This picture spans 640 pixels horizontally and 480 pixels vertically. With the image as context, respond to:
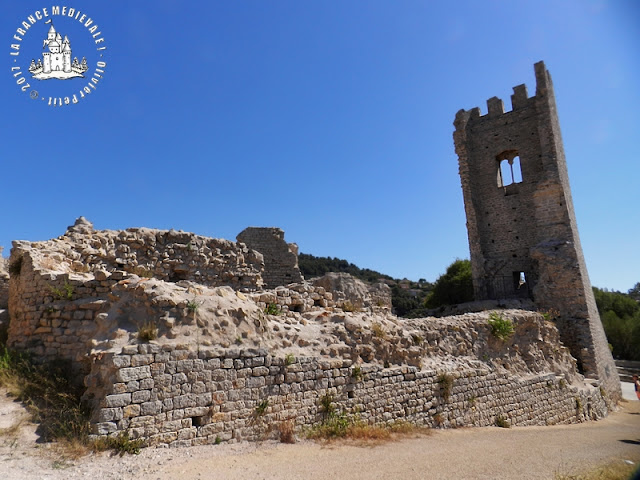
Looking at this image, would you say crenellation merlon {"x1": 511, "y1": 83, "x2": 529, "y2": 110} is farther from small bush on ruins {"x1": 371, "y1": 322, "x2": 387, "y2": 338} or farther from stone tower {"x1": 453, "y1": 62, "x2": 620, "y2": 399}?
small bush on ruins {"x1": 371, "y1": 322, "x2": 387, "y2": 338}

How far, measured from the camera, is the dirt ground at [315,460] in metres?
4.51

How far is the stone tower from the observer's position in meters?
17.0

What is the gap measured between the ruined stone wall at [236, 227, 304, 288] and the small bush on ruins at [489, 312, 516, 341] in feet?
22.8

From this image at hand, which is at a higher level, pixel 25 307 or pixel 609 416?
pixel 25 307

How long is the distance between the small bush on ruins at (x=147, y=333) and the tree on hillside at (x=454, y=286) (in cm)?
2570

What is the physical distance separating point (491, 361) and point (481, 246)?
36.4ft

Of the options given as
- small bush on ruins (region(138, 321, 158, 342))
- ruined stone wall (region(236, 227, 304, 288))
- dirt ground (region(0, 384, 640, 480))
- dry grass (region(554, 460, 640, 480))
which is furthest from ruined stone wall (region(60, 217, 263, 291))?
dry grass (region(554, 460, 640, 480))

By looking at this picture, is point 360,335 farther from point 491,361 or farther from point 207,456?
point 491,361

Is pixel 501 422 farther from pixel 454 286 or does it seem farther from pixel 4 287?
pixel 454 286

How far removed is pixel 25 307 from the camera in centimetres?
708

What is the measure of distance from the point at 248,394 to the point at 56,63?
8.36 metres

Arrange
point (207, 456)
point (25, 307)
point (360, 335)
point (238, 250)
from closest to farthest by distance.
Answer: point (207, 456), point (25, 307), point (360, 335), point (238, 250)

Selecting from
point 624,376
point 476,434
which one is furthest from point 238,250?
point 624,376

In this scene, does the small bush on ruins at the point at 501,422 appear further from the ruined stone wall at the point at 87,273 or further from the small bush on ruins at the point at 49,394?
the small bush on ruins at the point at 49,394
